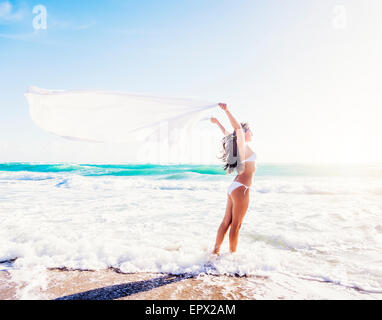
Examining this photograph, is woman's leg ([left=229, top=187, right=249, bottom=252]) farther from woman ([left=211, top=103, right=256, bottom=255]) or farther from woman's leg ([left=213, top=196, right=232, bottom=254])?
woman's leg ([left=213, top=196, right=232, bottom=254])

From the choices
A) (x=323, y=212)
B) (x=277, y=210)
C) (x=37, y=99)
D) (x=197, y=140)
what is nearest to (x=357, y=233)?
(x=323, y=212)

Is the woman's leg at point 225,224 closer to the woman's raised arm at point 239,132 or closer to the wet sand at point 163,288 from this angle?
the wet sand at point 163,288

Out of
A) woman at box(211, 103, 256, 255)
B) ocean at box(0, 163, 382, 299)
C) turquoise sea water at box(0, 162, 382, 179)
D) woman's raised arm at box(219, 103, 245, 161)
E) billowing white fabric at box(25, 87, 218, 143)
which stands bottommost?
turquoise sea water at box(0, 162, 382, 179)

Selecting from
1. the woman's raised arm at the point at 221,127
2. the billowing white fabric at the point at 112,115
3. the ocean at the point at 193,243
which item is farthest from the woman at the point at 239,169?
the billowing white fabric at the point at 112,115

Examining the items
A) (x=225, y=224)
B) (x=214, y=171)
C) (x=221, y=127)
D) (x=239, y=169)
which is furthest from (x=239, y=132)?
(x=214, y=171)

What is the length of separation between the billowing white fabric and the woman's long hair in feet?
2.24

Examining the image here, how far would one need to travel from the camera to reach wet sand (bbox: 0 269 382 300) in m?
2.84

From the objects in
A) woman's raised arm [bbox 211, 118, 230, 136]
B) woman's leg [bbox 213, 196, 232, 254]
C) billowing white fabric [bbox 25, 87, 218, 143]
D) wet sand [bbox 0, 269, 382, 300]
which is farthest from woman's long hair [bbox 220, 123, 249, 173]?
wet sand [bbox 0, 269, 382, 300]

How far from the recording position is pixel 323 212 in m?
7.60

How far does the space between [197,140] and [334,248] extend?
10.4 feet

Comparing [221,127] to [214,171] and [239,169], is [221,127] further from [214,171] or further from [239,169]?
[214,171]

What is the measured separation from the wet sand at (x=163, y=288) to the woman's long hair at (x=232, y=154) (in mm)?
1478

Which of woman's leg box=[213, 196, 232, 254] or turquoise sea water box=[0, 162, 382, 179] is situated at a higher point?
woman's leg box=[213, 196, 232, 254]
